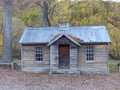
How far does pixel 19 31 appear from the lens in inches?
1487

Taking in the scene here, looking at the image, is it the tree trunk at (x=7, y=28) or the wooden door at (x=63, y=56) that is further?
the tree trunk at (x=7, y=28)

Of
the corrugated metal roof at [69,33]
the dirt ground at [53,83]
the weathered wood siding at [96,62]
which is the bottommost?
the dirt ground at [53,83]

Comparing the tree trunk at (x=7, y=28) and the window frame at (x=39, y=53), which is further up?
the tree trunk at (x=7, y=28)

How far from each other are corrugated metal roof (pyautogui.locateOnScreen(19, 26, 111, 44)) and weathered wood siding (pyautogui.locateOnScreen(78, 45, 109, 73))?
778mm

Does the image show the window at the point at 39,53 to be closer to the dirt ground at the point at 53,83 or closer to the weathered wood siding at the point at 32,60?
the weathered wood siding at the point at 32,60

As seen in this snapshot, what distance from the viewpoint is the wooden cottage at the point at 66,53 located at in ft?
75.3

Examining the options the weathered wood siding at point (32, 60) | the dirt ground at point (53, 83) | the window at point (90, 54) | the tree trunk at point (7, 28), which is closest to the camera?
the dirt ground at point (53, 83)

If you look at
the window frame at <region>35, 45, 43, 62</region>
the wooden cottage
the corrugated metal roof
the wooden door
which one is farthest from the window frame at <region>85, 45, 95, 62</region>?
the window frame at <region>35, 45, 43, 62</region>

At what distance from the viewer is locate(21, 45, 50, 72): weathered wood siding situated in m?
23.6

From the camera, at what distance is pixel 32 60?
23641 millimetres

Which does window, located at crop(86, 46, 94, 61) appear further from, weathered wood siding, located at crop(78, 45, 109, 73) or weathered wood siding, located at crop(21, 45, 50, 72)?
weathered wood siding, located at crop(21, 45, 50, 72)

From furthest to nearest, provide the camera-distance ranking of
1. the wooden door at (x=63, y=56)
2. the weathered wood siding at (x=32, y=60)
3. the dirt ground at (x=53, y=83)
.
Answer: the weathered wood siding at (x=32, y=60)
the wooden door at (x=63, y=56)
the dirt ground at (x=53, y=83)

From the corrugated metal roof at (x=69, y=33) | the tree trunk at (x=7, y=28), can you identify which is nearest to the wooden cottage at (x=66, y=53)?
the corrugated metal roof at (x=69, y=33)

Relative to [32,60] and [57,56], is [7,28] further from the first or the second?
[57,56]
